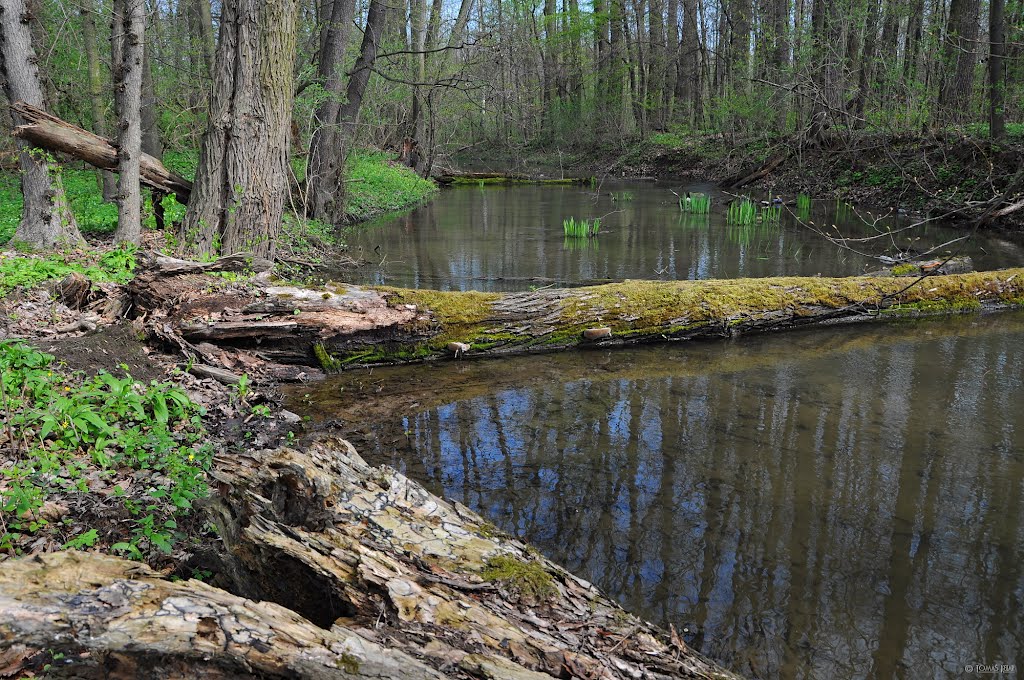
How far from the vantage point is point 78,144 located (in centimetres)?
802

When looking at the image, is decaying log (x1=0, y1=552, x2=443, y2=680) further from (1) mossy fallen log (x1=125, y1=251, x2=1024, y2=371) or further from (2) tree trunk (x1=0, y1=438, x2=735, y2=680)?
(1) mossy fallen log (x1=125, y1=251, x2=1024, y2=371)

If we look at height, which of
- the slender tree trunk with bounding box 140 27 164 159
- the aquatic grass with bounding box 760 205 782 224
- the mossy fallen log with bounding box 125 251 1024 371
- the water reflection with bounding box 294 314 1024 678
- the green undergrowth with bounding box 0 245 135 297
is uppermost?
the slender tree trunk with bounding box 140 27 164 159

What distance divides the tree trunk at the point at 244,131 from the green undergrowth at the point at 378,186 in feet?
23.0

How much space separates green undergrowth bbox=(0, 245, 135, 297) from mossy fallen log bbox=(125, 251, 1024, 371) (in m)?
0.51

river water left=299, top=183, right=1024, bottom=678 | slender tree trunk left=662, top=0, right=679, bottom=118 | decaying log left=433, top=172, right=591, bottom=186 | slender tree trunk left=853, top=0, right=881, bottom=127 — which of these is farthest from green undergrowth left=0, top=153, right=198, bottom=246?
slender tree trunk left=662, top=0, right=679, bottom=118

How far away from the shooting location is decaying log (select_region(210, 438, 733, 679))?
2.47 meters

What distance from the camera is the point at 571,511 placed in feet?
13.9

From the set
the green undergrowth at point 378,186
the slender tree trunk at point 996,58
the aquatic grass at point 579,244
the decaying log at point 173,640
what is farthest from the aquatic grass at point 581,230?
the decaying log at point 173,640

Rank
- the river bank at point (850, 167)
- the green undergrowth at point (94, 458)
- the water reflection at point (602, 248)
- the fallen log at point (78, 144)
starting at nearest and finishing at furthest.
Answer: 1. the green undergrowth at point (94, 458)
2. the fallen log at point (78, 144)
3. the water reflection at point (602, 248)
4. the river bank at point (850, 167)

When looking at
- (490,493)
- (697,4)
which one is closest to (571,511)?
(490,493)

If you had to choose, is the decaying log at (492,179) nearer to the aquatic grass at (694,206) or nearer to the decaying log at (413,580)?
the aquatic grass at (694,206)

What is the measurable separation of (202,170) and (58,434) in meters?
4.80

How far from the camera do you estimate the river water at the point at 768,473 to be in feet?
10.7

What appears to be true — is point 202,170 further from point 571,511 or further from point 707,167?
point 707,167
